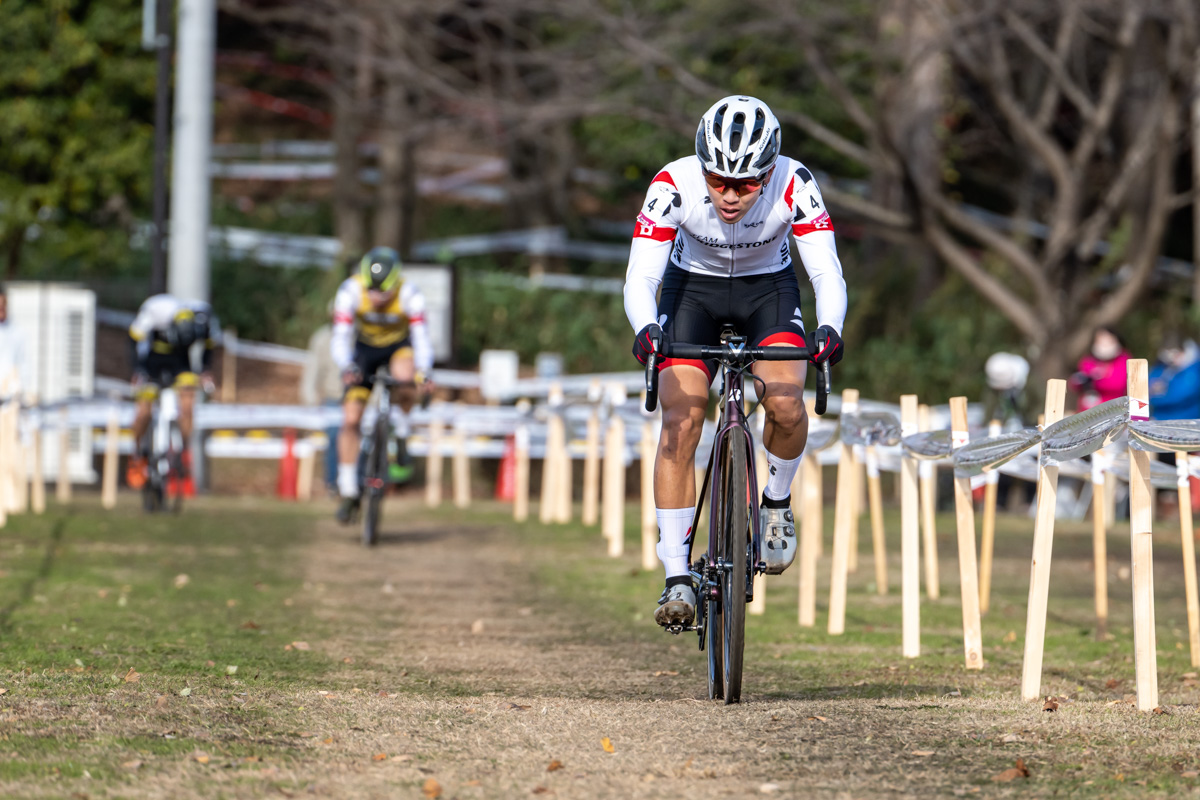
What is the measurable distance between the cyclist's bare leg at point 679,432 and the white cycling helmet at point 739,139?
80 centimetres

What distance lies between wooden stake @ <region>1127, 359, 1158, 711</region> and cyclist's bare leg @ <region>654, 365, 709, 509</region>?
1.62 meters

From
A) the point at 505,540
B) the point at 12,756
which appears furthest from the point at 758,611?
the point at 12,756

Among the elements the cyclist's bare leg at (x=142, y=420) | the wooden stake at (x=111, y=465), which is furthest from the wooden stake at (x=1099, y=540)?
the wooden stake at (x=111, y=465)

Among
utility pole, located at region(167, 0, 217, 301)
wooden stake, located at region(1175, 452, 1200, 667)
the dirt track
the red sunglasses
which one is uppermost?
utility pole, located at region(167, 0, 217, 301)

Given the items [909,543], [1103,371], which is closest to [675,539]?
[909,543]

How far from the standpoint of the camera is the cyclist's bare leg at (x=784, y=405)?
6.84 m

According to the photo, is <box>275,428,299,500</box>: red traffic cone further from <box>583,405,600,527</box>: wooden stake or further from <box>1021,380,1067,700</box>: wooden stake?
<box>1021,380,1067,700</box>: wooden stake

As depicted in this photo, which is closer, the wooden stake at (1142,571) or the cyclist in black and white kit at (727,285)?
the wooden stake at (1142,571)

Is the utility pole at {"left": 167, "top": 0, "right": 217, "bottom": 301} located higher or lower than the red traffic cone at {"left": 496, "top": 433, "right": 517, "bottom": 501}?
A: higher

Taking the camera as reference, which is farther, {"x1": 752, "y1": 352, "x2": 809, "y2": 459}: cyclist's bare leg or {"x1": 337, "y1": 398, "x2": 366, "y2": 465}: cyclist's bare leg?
{"x1": 337, "y1": 398, "x2": 366, "y2": 465}: cyclist's bare leg

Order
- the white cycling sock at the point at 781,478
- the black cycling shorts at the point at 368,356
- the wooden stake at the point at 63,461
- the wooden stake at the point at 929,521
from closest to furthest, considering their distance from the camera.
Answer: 1. the white cycling sock at the point at 781,478
2. the wooden stake at the point at 929,521
3. the black cycling shorts at the point at 368,356
4. the wooden stake at the point at 63,461

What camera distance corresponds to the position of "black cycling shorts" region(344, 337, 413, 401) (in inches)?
539

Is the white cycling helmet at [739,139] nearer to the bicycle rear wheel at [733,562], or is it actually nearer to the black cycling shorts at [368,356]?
the bicycle rear wheel at [733,562]

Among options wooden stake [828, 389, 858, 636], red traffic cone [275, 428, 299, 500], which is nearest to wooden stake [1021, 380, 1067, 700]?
wooden stake [828, 389, 858, 636]
